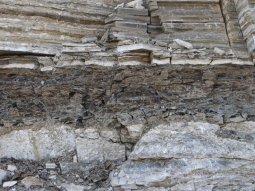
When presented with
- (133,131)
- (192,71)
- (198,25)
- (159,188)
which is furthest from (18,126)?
(198,25)

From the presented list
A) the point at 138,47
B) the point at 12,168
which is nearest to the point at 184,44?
the point at 138,47

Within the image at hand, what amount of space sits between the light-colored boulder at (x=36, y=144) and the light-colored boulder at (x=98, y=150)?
0.25m

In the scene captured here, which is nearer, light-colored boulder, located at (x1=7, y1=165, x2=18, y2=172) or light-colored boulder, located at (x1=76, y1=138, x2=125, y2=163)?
light-colored boulder, located at (x1=7, y1=165, x2=18, y2=172)

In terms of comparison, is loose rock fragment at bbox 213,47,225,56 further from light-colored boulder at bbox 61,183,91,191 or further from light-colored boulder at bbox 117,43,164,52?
light-colored boulder at bbox 61,183,91,191

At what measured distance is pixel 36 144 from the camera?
156 inches

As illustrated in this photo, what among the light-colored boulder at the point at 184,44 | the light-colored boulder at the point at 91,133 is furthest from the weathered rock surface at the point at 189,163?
the light-colored boulder at the point at 184,44

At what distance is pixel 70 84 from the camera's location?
155 inches

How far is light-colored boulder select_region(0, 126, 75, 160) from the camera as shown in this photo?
12.9ft

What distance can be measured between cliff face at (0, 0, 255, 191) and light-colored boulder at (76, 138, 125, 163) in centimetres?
2

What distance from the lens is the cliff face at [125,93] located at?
12.1 ft

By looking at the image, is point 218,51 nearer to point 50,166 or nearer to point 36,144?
point 50,166

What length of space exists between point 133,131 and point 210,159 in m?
1.49

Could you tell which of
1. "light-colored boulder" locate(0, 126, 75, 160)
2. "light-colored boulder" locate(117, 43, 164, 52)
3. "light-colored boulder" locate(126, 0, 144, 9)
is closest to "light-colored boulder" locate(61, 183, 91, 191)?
"light-colored boulder" locate(0, 126, 75, 160)

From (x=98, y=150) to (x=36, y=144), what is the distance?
1.28 m
